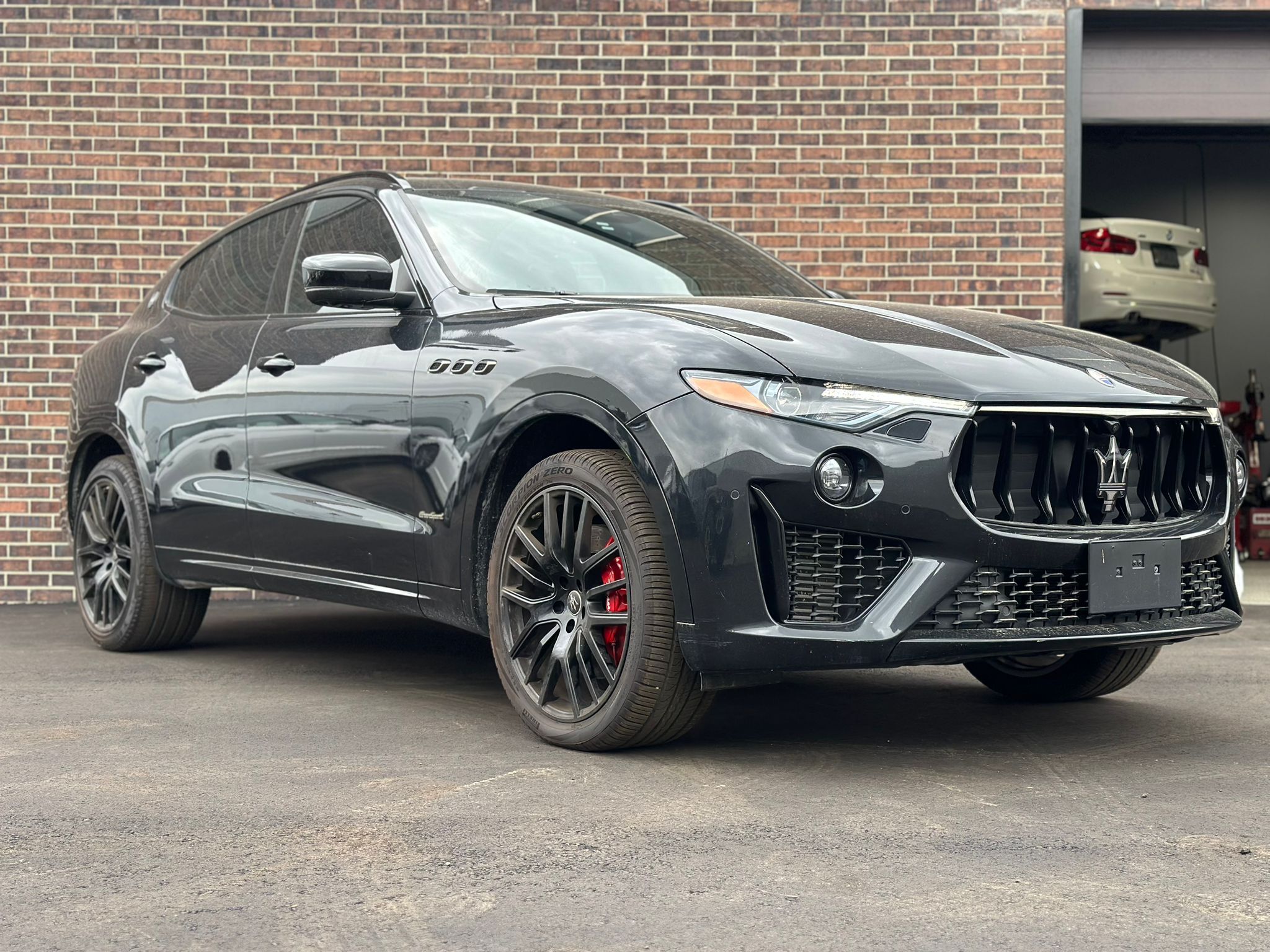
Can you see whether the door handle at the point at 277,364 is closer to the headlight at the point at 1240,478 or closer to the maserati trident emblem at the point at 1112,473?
the maserati trident emblem at the point at 1112,473

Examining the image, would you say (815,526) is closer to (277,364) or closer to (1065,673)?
(1065,673)

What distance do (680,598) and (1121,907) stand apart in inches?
53.5

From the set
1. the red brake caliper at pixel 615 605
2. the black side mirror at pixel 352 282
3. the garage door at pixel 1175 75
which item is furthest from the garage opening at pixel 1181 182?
the red brake caliper at pixel 615 605

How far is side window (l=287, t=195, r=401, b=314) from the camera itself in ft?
17.5

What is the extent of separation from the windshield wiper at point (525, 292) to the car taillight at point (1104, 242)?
7.02m

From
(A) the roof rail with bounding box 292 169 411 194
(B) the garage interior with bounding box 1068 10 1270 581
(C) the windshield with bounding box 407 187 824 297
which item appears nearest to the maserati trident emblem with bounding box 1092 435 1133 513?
(C) the windshield with bounding box 407 187 824 297

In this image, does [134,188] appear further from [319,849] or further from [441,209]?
[319,849]

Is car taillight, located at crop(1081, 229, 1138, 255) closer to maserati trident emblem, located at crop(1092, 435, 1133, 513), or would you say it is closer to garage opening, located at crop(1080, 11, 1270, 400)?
garage opening, located at crop(1080, 11, 1270, 400)

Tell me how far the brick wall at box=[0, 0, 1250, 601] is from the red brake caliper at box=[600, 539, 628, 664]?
192 inches

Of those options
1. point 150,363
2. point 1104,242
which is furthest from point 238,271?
point 1104,242

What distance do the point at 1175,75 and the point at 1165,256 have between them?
107 inches

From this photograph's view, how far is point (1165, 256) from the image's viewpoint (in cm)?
1152

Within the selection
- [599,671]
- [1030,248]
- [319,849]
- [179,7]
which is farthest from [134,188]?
[319,849]

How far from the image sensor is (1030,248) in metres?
8.77
